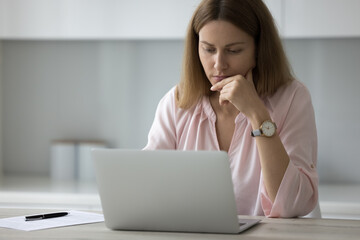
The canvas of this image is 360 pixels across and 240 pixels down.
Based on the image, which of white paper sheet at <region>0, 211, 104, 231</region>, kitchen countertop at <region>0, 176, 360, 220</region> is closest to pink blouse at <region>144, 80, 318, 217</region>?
white paper sheet at <region>0, 211, 104, 231</region>

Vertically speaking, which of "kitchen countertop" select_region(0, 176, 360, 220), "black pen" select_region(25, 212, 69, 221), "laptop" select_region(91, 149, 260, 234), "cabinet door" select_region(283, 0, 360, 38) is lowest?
"kitchen countertop" select_region(0, 176, 360, 220)

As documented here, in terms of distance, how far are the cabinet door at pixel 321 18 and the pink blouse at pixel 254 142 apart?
1.15 metres

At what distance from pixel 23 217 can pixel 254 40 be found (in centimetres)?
90

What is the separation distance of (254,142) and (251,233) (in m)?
0.65

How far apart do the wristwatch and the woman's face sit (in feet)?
0.85

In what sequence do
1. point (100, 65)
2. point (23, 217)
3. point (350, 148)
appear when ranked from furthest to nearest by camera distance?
point (100, 65)
point (350, 148)
point (23, 217)

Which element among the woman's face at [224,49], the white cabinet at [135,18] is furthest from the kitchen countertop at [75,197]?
the woman's face at [224,49]

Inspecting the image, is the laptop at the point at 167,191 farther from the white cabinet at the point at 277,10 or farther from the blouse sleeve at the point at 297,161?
the white cabinet at the point at 277,10

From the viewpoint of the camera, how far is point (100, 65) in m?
3.78

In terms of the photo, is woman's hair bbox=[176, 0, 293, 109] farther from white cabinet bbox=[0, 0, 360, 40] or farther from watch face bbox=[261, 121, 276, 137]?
white cabinet bbox=[0, 0, 360, 40]

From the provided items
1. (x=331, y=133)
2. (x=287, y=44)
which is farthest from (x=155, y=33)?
(x=331, y=133)

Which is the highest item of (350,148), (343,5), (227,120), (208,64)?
(343,5)

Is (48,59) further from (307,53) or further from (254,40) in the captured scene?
(254,40)

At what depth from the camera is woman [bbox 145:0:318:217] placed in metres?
1.82
